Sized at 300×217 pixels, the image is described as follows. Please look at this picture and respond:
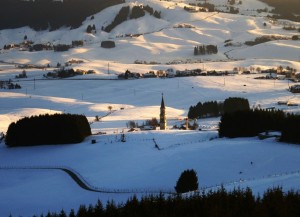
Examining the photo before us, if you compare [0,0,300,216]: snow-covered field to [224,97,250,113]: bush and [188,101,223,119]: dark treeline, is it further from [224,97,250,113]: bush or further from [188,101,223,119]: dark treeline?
[224,97,250,113]: bush

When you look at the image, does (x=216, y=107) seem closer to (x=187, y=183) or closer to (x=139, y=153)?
(x=139, y=153)

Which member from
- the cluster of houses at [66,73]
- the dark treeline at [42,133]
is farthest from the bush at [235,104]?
the cluster of houses at [66,73]

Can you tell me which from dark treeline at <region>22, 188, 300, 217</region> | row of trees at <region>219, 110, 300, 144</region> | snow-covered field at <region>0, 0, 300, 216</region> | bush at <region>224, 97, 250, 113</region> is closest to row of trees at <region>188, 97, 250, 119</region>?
bush at <region>224, 97, 250, 113</region>

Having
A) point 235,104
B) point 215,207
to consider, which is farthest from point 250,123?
point 215,207

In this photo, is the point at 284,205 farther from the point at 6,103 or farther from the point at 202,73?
the point at 202,73

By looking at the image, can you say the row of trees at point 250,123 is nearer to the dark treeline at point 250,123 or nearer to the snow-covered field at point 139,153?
the dark treeline at point 250,123

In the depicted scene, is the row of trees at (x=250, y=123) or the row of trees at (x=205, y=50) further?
the row of trees at (x=205, y=50)

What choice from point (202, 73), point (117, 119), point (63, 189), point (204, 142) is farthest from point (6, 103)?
point (63, 189)
